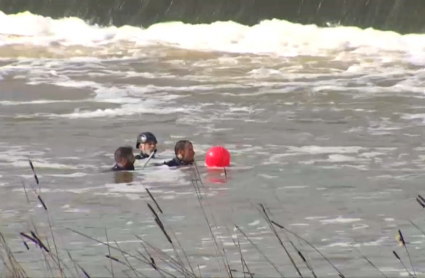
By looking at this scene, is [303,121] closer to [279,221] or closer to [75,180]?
[75,180]

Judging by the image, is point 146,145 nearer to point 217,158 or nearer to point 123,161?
point 123,161

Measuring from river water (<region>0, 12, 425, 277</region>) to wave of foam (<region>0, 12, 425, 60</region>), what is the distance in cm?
10

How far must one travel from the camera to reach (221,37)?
30.8 m

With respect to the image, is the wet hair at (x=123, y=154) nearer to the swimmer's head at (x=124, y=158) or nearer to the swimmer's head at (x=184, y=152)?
the swimmer's head at (x=124, y=158)

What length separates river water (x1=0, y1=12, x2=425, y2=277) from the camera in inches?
327

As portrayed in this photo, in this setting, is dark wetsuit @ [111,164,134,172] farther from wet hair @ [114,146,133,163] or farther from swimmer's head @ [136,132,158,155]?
swimmer's head @ [136,132,158,155]

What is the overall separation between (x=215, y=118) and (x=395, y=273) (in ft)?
32.5

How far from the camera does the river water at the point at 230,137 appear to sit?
27.2 ft

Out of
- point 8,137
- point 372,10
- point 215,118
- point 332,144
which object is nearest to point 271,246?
point 332,144

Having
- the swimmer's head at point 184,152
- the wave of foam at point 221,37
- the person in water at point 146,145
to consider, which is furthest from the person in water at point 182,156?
the wave of foam at point 221,37

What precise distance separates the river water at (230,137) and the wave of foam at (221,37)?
0.10 meters

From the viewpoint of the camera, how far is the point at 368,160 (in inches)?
491

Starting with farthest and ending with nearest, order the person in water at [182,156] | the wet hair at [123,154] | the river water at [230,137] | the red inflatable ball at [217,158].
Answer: the person in water at [182,156] < the red inflatable ball at [217,158] < the wet hair at [123,154] < the river water at [230,137]

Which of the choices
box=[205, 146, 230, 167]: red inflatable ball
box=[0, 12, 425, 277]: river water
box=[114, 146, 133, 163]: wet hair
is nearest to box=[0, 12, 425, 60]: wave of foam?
box=[0, 12, 425, 277]: river water
